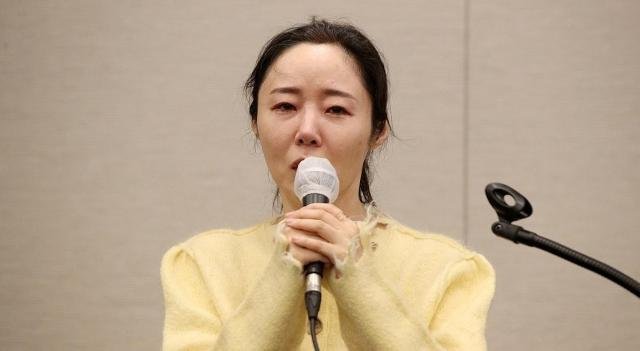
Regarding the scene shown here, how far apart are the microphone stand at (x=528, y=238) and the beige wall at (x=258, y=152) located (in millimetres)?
1170

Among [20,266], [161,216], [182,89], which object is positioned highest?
[182,89]

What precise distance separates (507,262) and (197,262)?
1.04 m

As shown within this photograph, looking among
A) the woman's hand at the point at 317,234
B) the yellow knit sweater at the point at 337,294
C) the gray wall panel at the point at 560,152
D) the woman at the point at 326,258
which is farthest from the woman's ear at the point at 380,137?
the gray wall panel at the point at 560,152

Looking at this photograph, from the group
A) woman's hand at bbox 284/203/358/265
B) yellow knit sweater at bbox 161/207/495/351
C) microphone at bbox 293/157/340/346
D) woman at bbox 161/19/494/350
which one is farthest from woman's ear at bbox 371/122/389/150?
woman's hand at bbox 284/203/358/265

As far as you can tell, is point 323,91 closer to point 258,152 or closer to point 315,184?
point 315,184

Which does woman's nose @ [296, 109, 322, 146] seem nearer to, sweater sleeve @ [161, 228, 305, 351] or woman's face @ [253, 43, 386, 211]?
woman's face @ [253, 43, 386, 211]

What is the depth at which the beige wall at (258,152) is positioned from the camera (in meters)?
2.18

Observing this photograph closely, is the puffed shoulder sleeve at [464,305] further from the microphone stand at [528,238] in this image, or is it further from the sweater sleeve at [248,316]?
the microphone stand at [528,238]

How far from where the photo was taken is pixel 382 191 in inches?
86.0

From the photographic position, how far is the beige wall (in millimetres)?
2176

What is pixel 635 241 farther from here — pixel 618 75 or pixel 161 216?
pixel 161 216

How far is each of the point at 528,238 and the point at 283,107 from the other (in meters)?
0.56

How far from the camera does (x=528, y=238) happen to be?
0.98 metres

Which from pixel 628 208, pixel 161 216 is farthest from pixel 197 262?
pixel 628 208
